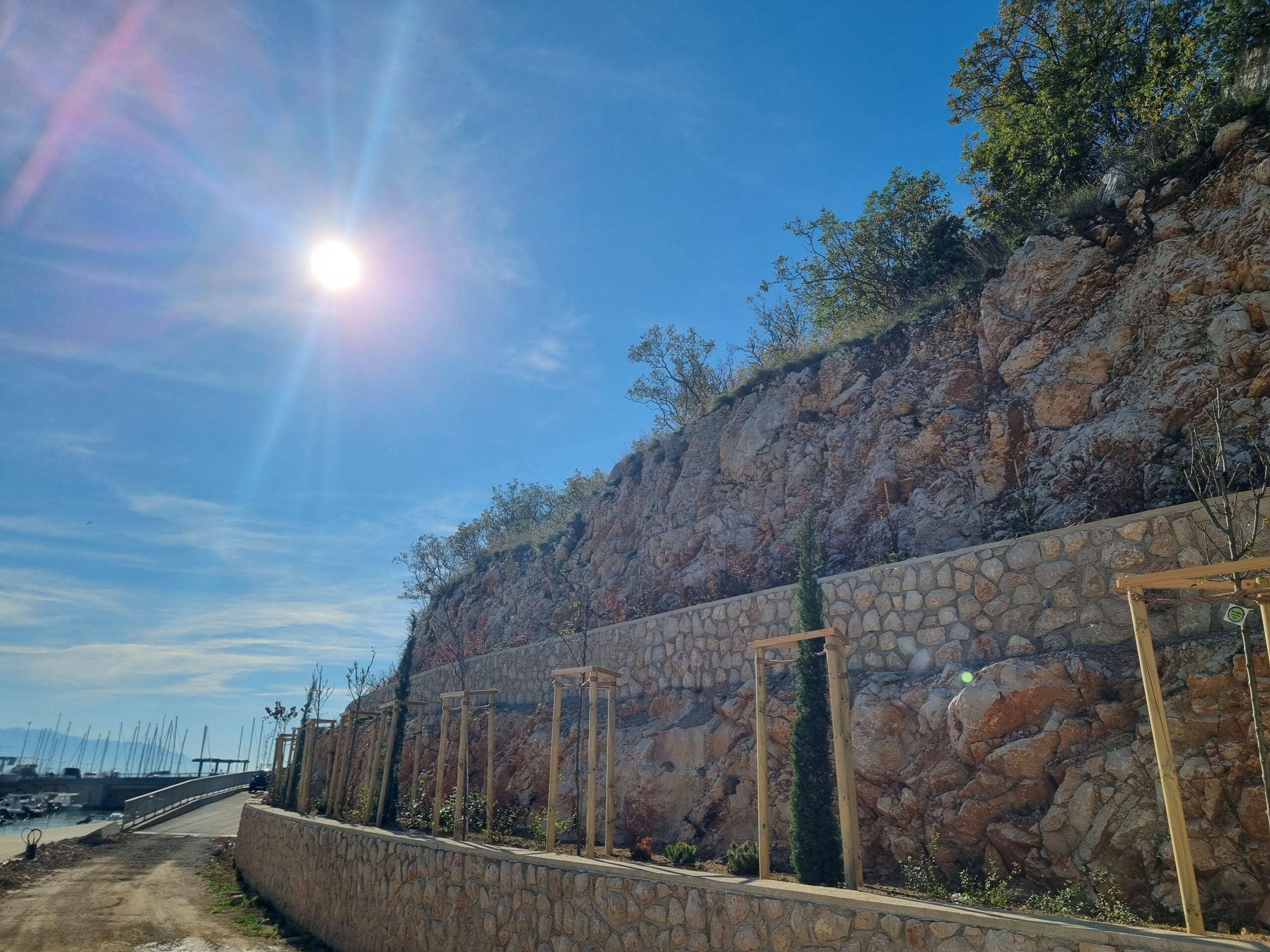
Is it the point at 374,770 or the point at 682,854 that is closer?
the point at 682,854

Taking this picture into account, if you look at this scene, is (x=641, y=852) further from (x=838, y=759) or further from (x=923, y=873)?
(x=838, y=759)

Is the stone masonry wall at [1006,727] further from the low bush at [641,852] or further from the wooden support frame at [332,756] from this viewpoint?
the wooden support frame at [332,756]

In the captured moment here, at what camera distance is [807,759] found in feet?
28.6

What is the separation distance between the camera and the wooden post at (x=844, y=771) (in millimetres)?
7156

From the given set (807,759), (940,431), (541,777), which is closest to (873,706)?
(807,759)

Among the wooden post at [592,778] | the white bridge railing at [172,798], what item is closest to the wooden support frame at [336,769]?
the wooden post at [592,778]

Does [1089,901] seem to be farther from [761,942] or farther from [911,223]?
[911,223]

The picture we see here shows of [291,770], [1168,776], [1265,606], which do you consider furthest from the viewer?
[291,770]

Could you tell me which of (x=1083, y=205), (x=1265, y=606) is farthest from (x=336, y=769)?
(x=1083, y=205)

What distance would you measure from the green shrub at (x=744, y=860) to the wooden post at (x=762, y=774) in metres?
0.35

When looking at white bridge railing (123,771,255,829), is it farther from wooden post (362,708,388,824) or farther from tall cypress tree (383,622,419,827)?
wooden post (362,708,388,824)

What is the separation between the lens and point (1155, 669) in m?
5.66

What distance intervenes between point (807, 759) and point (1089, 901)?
116 inches

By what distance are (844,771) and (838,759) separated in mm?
117
